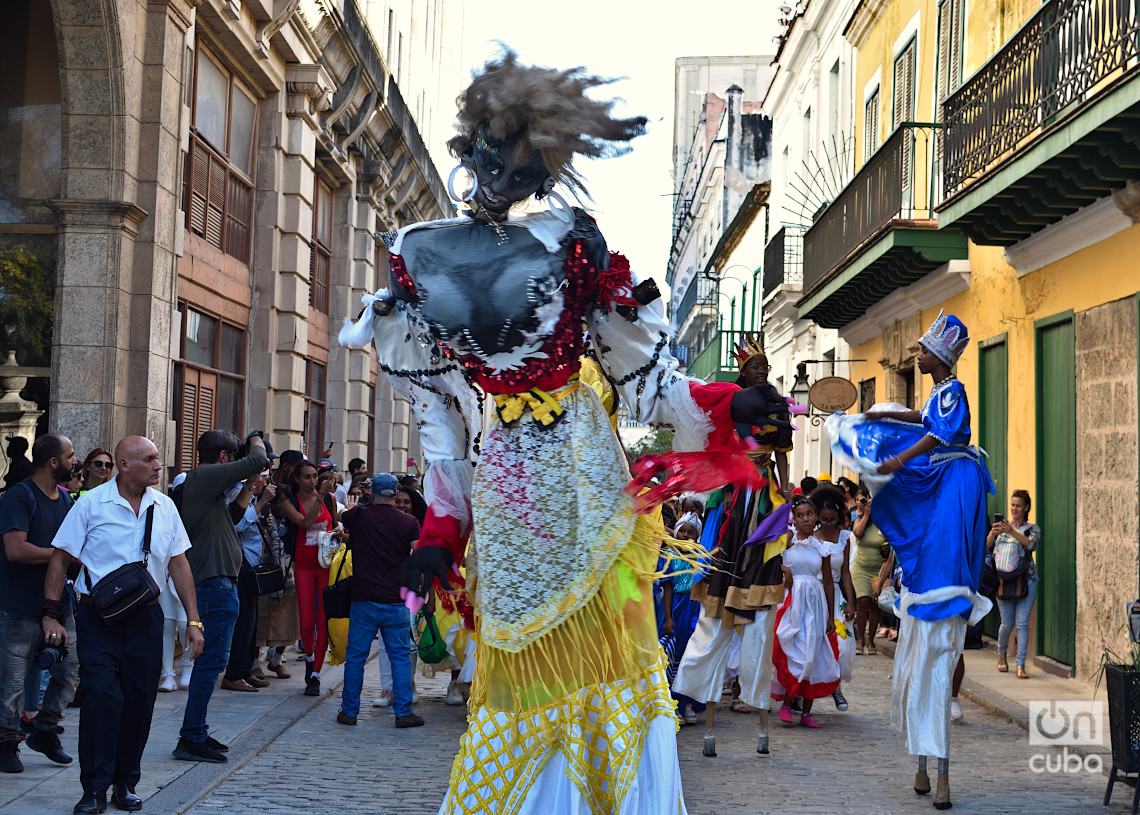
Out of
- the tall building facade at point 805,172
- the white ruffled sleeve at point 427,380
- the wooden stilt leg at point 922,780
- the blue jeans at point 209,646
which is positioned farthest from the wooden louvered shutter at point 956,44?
the white ruffled sleeve at point 427,380

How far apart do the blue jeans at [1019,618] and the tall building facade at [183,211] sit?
7.98 m

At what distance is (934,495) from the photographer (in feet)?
20.1

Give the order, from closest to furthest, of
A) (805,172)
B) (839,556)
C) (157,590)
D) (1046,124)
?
1. (157,590)
2. (839,556)
3. (1046,124)
4. (805,172)

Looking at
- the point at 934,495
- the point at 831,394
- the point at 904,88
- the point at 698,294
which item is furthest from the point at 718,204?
the point at 934,495

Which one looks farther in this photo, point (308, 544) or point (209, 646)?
point (308, 544)

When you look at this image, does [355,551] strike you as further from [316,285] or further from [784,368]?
[784,368]

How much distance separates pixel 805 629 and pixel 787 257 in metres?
16.8

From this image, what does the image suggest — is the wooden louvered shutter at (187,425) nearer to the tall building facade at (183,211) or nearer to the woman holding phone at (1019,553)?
the tall building facade at (183,211)

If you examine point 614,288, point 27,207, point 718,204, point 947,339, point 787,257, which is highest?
point 718,204

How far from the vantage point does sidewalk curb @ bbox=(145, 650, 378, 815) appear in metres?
5.85

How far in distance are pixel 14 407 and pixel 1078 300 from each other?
954 cm

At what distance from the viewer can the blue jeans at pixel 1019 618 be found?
10648 mm

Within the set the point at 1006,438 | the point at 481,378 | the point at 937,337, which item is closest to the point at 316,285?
the point at 1006,438

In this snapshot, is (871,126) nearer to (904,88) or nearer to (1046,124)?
(904,88)
